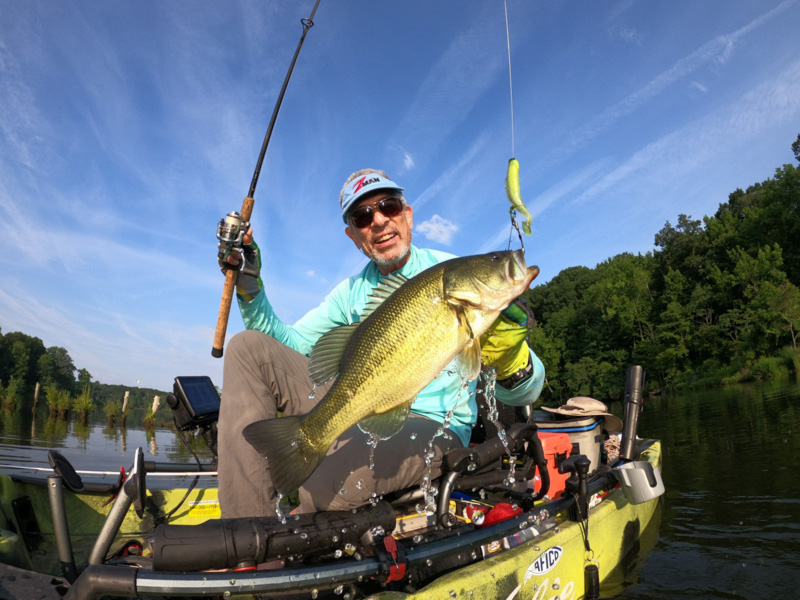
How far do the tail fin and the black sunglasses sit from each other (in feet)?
5.07

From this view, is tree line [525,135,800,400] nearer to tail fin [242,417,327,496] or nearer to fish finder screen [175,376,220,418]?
fish finder screen [175,376,220,418]

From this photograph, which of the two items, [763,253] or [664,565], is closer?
[664,565]

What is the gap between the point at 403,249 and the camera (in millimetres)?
3256

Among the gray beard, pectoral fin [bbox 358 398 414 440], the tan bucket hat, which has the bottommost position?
the tan bucket hat

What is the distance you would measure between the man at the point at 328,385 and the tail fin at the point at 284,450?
0.44 m

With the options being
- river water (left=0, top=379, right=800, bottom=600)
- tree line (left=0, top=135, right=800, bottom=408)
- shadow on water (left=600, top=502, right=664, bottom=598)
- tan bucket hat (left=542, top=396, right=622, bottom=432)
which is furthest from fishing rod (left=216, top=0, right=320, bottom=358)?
tree line (left=0, top=135, right=800, bottom=408)

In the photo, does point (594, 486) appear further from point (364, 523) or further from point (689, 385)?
point (689, 385)

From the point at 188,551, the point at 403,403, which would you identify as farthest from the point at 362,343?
the point at 188,551

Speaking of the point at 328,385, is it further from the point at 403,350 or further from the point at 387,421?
the point at 403,350

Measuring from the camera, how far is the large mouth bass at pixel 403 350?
6.23 ft

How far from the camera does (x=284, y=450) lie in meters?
1.98

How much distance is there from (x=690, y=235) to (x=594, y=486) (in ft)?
186

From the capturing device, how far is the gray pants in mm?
2371

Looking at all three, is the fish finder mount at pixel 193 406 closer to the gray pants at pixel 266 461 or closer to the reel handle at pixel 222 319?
the reel handle at pixel 222 319
